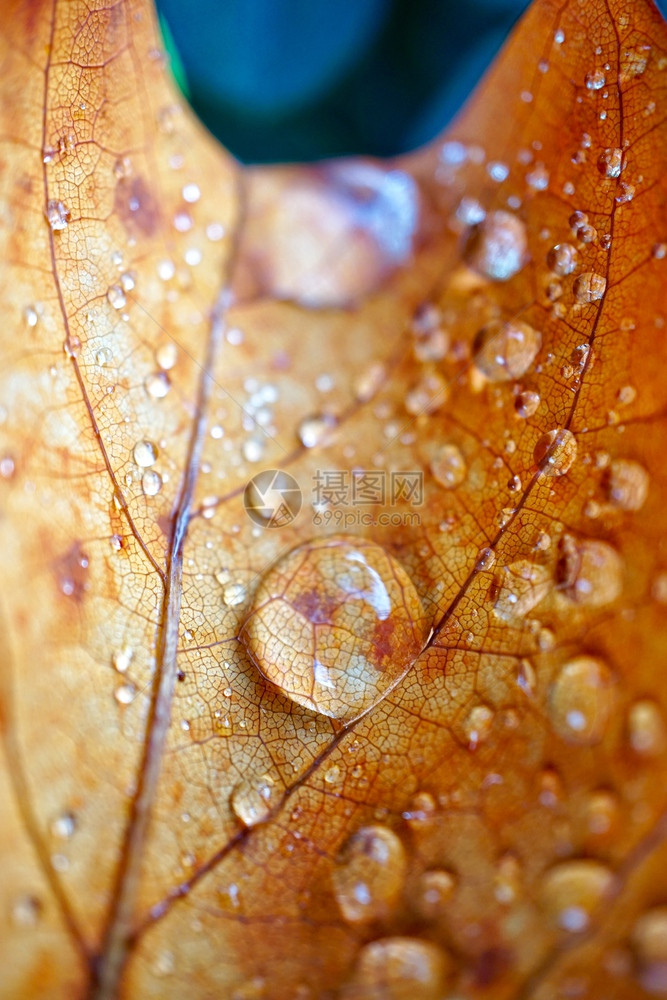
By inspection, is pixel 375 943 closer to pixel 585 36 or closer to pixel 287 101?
pixel 585 36

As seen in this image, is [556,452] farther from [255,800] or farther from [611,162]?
[255,800]

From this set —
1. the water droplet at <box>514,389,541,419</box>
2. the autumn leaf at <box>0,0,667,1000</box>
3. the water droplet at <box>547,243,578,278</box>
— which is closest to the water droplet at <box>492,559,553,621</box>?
the autumn leaf at <box>0,0,667,1000</box>

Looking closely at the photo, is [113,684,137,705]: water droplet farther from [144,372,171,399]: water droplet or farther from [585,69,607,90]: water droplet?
[585,69,607,90]: water droplet

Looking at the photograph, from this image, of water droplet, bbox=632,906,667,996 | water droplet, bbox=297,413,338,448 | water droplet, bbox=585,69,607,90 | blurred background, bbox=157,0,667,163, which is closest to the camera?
water droplet, bbox=632,906,667,996

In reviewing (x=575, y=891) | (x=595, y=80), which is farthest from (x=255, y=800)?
(x=595, y=80)

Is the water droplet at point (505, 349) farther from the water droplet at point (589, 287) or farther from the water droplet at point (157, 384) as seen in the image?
the water droplet at point (157, 384)

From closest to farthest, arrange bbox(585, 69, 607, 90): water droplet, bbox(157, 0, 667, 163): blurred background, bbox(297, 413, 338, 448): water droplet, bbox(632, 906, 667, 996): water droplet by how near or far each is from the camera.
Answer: bbox(632, 906, 667, 996): water droplet → bbox(585, 69, 607, 90): water droplet → bbox(297, 413, 338, 448): water droplet → bbox(157, 0, 667, 163): blurred background
